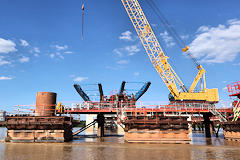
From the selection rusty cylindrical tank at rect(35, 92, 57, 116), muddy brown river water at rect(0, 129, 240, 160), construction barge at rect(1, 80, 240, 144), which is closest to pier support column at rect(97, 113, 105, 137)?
construction barge at rect(1, 80, 240, 144)

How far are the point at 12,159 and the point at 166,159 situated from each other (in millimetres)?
10542

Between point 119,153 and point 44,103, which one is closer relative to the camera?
point 119,153

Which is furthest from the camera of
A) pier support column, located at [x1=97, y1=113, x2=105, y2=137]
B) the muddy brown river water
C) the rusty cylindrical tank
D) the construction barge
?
pier support column, located at [x1=97, y1=113, x2=105, y2=137]

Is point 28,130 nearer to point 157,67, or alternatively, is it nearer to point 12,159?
point 12,159

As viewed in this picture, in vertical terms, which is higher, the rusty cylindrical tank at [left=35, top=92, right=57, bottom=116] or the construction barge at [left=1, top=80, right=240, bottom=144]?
the rusty cylindrical tank at [left=35, top=92, right=57, bottom=116]

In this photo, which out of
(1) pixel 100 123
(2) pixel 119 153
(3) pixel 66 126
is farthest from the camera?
(1) pixel 100 123

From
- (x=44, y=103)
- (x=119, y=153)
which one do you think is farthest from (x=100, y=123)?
(x=119, y=153)

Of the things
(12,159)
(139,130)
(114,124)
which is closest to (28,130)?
(12,159)

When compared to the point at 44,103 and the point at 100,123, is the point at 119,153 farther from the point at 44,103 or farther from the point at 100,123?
the point at 100,123

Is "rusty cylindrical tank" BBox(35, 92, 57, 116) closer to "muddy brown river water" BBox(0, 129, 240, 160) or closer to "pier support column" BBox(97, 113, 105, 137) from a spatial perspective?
A: "muddy brown river water" BBox(0, 129, 240, 160)

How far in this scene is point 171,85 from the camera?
162 feet

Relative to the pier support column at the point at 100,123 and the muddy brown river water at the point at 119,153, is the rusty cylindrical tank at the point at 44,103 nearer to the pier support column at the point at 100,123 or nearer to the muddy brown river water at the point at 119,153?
the muddy brown river water at the point at 119,153

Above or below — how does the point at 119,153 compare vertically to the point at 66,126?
below

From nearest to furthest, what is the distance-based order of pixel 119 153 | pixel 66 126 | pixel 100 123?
pixel 119 153 < pixel 66 126 < pixel 100 123
